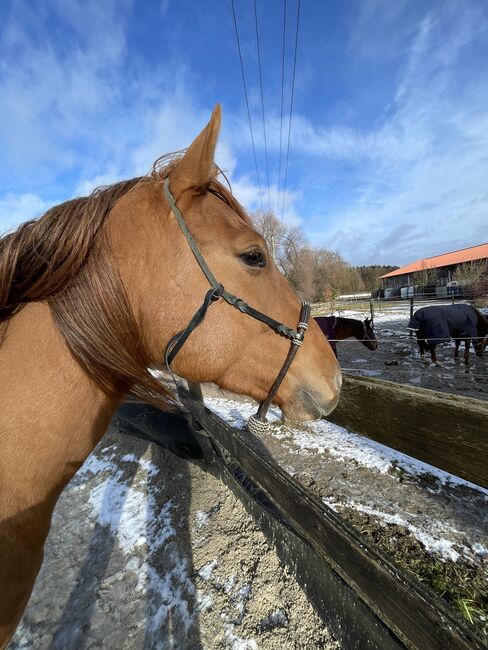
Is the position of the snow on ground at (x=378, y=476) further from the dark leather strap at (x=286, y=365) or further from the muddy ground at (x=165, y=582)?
the dark leather strap at (x=286, y=365)

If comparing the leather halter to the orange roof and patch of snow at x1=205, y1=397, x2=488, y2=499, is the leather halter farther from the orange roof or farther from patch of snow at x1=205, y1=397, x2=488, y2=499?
the orange roof

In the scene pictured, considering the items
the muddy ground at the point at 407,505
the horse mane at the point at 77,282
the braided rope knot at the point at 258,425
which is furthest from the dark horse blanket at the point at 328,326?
the horse mane at the point at 77,282

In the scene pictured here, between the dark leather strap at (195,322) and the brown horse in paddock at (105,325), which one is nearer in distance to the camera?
the brown horse in paddock at (105,325)

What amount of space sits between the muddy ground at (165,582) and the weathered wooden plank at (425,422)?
1.12 metres

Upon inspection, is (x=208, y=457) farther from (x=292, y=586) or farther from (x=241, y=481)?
(x=292, y=586)

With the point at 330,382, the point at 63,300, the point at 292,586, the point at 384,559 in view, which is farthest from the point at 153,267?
the point at 292,586

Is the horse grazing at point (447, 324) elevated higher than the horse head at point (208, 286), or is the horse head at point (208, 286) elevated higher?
the horse head at point (208, 286)

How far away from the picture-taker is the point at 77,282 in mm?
1194

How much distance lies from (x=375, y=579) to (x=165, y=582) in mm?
1764

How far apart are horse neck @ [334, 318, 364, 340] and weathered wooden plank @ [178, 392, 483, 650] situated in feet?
30.0

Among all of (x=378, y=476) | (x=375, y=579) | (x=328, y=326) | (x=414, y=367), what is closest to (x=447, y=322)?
(x=414, y=367)

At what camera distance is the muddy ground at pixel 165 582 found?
67.4 inches

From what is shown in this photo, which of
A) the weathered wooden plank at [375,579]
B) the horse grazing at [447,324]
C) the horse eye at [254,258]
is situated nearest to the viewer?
the weathered wooden plank at [375,579]

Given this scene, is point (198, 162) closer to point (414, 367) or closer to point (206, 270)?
point (206, 270)
